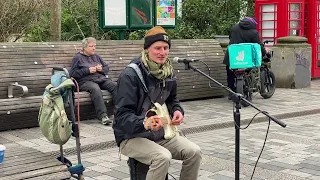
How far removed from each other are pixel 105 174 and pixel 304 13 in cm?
1028

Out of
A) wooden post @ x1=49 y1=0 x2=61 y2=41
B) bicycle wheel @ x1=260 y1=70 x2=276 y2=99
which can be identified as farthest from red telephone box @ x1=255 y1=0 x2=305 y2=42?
wooden post @ x1=49 y1=0 x2=61 y2=41

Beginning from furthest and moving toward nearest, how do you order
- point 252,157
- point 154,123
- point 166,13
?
point 166,13, point 252,157, point 154,123

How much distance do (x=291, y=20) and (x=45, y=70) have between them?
804 cm

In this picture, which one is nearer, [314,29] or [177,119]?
[177,119]

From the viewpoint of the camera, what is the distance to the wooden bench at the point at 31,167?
3.34 metres

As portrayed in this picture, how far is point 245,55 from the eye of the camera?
896 cm

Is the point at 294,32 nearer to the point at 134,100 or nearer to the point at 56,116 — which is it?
the point at 134,100

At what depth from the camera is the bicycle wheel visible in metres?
9.90

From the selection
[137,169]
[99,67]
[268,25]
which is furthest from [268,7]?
[137,169]

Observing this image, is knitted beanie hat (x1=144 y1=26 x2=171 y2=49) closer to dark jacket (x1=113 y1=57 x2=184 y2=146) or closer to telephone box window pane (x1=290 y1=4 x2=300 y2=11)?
dark jacket (x1=113 y1=57 x2=184 y2=146)

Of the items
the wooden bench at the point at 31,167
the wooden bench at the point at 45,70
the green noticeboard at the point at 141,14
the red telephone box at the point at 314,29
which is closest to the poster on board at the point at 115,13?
the green noticeboard at the point at 141,14

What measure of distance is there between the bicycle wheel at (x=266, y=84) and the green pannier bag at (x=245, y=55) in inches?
34.8

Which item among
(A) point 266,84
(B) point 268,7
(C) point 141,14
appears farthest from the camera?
(B) point 268,7

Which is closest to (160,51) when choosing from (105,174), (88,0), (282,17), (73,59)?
(105,174)
